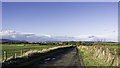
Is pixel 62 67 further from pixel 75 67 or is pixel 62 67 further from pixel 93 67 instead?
pixel 93 67

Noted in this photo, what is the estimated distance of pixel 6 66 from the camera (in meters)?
11.9

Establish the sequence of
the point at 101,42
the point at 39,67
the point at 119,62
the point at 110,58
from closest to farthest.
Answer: the point at 39,67, the point at 119,62, the point at 110,58, the point at 101,42

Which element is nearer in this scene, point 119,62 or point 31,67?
point 31,67

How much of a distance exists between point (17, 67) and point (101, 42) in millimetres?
20001

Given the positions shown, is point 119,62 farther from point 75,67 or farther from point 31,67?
point 31,67

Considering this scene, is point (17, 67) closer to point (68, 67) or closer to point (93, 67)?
point (68, 67)

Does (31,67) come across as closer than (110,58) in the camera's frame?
Yes

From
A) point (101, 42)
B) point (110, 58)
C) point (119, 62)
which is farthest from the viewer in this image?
point (101, 42)

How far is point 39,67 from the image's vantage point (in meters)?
11.7

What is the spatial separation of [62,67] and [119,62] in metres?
5.38

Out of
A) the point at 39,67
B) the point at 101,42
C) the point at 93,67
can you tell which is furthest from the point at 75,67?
the point at 101,42

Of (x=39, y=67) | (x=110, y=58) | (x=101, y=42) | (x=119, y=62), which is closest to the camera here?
(x=39, y=67)

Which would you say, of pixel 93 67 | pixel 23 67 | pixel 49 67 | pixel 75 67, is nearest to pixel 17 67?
pixel 23 67

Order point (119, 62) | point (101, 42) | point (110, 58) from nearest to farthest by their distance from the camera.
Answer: point (119, 62), point (110, 58), point (101, 42)
